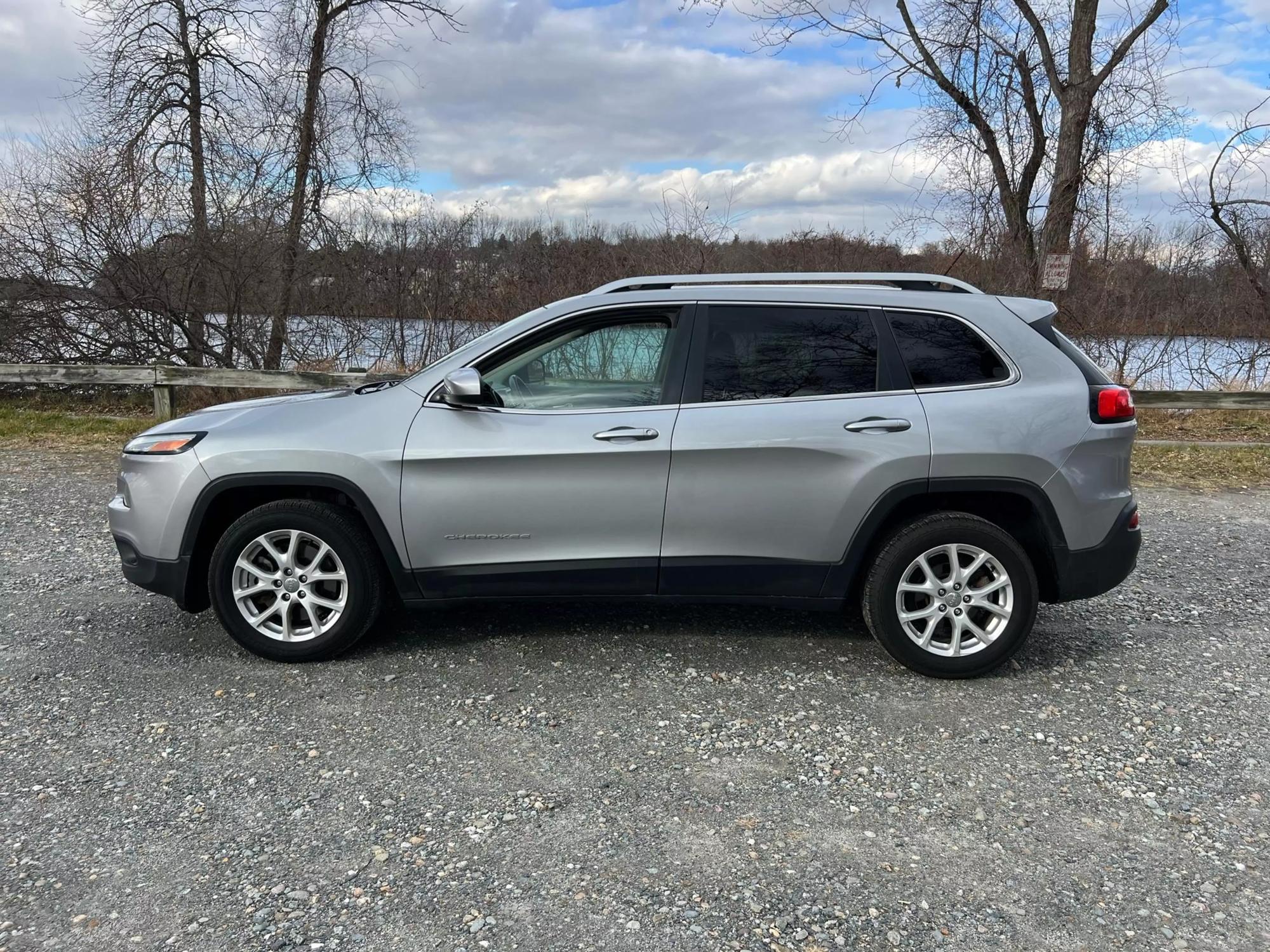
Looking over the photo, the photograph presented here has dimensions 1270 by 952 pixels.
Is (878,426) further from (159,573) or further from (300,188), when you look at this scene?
(300,188)

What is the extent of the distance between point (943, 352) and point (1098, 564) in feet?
3.85

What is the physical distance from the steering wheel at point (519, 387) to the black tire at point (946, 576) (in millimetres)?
1762

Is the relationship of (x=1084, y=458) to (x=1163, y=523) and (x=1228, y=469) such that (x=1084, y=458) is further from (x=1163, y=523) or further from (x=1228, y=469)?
(x=1228, y=469)

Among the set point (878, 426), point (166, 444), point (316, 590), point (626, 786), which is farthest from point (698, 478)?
point (166, 444)

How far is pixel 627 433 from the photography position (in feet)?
12.9

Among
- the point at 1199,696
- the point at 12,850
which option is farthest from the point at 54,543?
the point at 1199,696

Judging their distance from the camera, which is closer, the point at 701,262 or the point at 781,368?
the point at 781,368

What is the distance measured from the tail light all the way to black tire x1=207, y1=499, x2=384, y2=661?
10.8 ft

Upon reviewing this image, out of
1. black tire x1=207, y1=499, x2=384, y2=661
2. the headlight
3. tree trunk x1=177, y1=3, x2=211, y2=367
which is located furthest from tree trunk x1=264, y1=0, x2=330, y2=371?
black tire x1=207, y1=499, x2=384, y2=661

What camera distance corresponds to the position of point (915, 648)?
13.1 feet

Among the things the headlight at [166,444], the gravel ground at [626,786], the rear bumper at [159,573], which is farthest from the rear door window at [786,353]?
the rear bumper at [159,573]

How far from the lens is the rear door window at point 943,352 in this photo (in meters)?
4.01

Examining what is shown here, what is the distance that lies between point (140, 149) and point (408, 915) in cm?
1370

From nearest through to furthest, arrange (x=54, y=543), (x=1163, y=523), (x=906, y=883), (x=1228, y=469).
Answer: (x=906, y=883), (x=54, y=543), (x=1163, y=523), (x=1228, y=469)
